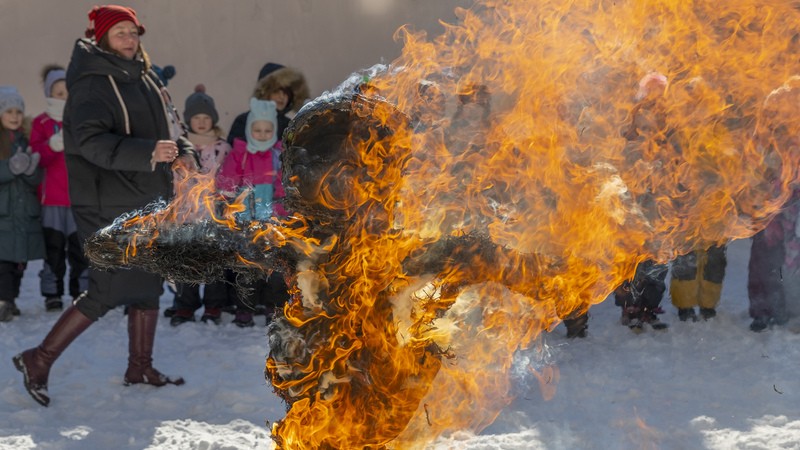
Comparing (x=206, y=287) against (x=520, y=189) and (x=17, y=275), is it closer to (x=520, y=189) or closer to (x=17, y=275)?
(x=17, y=275)

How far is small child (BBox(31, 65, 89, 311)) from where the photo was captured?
24.9ft

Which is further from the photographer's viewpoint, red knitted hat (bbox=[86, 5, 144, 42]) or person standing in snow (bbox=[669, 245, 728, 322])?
person standing in snow (bbox=[669, 245, 728, 322])

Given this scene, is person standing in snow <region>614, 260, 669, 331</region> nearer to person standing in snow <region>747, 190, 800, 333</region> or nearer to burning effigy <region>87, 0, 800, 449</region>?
person standing in snow <region>747, 190, 800, 333</region>

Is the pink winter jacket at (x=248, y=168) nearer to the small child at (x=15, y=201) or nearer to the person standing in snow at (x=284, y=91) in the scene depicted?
the person standing in snow at (x=284, y=91)

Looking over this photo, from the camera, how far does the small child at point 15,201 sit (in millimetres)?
7336

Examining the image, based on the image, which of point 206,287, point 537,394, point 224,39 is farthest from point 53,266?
point 537,394

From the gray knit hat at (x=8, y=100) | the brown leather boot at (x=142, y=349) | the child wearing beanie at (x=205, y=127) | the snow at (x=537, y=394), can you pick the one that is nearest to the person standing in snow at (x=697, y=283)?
the snow at (x=537, y=394)

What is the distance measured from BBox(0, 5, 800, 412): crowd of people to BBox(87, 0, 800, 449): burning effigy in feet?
3.23

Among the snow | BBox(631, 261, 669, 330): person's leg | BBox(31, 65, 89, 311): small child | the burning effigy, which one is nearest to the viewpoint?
the burning effigy

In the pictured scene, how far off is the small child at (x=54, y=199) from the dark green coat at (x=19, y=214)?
9 centimetres

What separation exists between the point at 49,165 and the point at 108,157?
3081 millimetres

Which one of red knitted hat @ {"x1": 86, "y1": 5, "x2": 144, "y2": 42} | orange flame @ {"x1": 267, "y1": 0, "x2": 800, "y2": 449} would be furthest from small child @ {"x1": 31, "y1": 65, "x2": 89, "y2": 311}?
orange flame @ {"x1": 267, "y1": 0, "x2": 800, "y2": 449}

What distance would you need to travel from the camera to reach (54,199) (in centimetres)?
760

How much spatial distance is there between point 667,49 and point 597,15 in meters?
0.40
